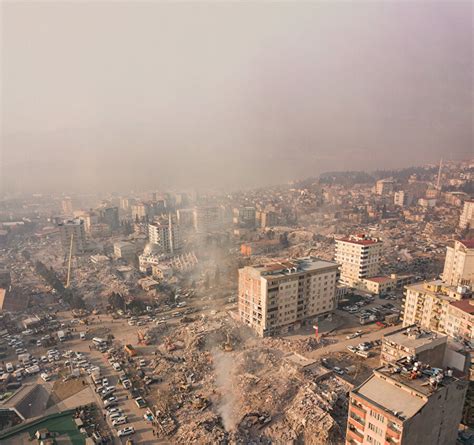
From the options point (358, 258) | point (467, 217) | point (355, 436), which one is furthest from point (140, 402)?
point (467, 217)

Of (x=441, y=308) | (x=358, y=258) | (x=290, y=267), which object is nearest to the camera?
(x=441, y=308)

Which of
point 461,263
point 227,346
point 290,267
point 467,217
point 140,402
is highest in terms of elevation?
point 290,267

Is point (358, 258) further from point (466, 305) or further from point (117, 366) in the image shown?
point (117, 366)

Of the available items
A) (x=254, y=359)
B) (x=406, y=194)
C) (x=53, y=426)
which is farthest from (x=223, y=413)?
(x=406, y=194)

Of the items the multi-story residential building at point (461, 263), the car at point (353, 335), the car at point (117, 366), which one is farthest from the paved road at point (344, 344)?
the car at point (117, 366)

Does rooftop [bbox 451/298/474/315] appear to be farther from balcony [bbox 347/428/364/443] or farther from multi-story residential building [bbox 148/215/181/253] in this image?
multi-story residential building [bbox 148/215/181/253]

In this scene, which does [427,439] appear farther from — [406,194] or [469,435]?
[406,194]
